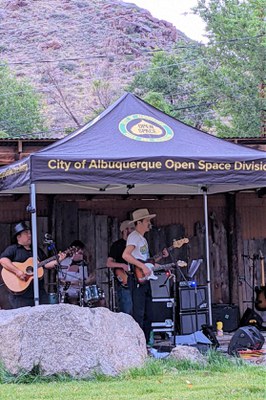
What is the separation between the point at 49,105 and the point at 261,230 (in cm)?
4300

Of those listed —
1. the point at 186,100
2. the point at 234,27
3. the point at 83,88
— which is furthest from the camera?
the point at 83,88

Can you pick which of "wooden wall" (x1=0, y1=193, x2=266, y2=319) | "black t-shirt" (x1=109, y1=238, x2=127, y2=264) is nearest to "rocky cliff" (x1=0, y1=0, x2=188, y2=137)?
"wooden wall" (x1=0, y1=193, x2=266, y2=319)

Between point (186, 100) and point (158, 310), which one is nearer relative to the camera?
point (158, 310)

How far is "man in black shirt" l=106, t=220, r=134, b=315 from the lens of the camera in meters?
10.5

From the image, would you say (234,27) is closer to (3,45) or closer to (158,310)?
(158,310)

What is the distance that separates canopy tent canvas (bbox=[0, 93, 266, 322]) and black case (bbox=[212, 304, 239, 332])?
3.78 meters

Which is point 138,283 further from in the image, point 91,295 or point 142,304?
point 91,295

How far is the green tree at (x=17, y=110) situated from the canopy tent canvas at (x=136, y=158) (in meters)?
27.9

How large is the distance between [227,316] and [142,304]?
3.22 meters

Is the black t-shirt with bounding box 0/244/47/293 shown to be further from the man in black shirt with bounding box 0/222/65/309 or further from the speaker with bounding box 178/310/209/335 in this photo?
the speaker with bounding box 178/310/209/335

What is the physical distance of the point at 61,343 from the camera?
7.48 m

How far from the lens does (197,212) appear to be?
14.0 meters

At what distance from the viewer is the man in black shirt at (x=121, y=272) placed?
34.5 ft

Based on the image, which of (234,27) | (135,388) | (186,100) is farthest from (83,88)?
(135,388)
